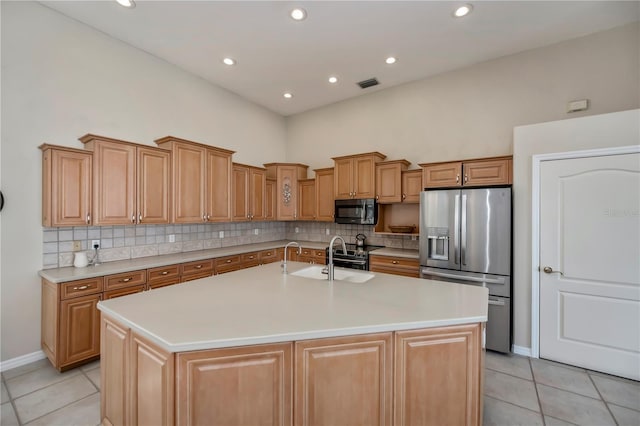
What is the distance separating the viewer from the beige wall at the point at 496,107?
3.06 m

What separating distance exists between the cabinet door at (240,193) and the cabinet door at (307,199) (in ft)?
3.59

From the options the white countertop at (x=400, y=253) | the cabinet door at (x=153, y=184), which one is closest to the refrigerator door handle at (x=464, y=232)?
the white countertop at (x=400, y=253)

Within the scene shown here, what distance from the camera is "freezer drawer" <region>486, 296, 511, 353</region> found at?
2998 millimetres

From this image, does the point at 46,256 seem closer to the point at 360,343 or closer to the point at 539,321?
the point at 360,343

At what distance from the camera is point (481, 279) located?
3.13m

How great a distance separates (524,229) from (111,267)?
4446 mm

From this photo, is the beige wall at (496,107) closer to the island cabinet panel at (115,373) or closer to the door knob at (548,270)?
the door knob at (548,270)

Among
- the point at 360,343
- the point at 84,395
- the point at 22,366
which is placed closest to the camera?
the point at 360,343

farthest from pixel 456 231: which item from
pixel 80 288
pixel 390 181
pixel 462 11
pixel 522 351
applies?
pixel 80 288

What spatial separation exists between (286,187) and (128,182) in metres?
2.65

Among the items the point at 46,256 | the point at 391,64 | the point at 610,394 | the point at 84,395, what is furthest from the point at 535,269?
the point at 46,256

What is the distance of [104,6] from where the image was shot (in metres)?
2.80

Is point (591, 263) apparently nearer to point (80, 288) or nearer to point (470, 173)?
point (470, 173)

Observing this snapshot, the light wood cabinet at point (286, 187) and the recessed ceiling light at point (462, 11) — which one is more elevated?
the recessed ceiling light at point (462, 11)
